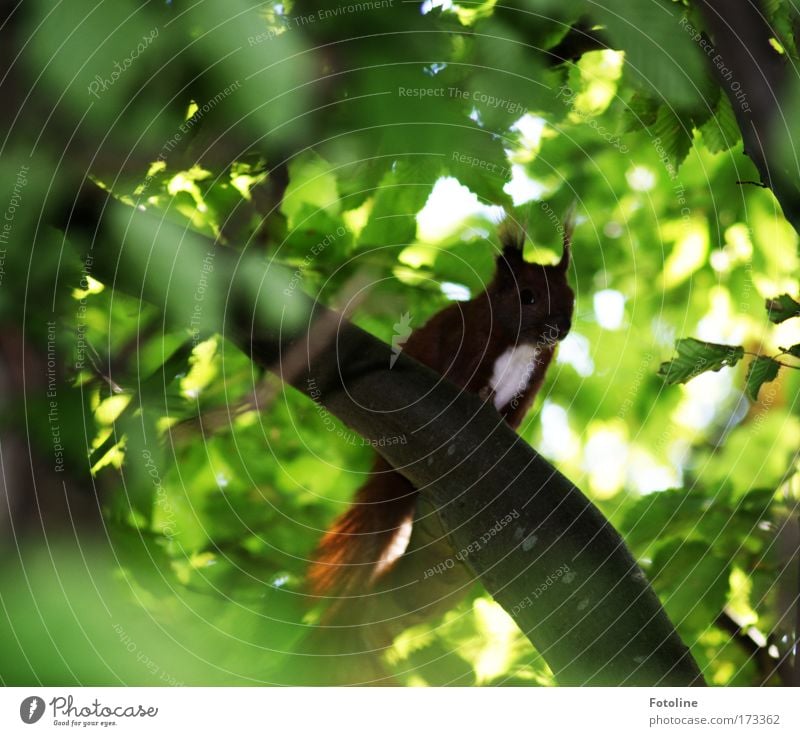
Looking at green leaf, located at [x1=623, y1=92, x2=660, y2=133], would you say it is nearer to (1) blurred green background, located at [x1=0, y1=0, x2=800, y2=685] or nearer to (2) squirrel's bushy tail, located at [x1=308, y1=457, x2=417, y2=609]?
(1) blurred green background, located at [x1=0, y1=0, x2=800, y2=685]

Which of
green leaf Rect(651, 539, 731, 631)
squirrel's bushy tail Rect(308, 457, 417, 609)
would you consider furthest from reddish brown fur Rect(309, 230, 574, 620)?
green leaf Rect(651, 539, 731, 631)

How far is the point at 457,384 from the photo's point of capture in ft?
2.24

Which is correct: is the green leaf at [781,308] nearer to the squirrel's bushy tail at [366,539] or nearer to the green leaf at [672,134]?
the green leaf at [672,134]

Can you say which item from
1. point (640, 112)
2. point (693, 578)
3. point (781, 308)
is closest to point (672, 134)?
point (640, 112)

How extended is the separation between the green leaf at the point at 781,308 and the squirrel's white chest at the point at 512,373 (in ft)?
0.77

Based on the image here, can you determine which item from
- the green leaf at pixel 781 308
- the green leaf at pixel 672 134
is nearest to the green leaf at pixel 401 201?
the green leaf at pixel 672 134

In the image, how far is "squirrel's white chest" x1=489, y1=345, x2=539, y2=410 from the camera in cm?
75

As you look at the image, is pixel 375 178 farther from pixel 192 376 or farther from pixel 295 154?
pixel 192 376

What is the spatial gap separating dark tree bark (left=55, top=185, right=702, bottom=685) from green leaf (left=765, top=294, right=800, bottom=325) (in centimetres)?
28

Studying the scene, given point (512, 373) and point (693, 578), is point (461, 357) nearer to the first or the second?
point (512, 373)

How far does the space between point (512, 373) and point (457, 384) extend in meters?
0.09

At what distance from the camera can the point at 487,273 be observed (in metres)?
0.79
